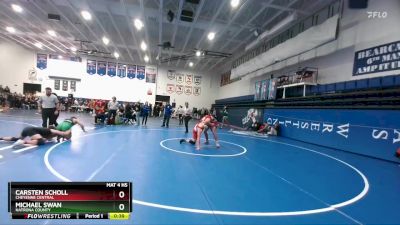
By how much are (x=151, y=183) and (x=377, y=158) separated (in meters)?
8.86

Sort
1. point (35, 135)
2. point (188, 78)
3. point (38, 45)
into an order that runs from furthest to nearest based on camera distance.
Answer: point (188, 78), point (38, 45), point (35, 135)

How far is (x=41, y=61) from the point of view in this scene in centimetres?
2842

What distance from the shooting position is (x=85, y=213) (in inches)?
83.7

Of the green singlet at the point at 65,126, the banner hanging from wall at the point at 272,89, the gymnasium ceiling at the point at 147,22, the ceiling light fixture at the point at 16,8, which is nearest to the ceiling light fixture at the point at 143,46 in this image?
the gymnasium ceiling at the point at 147,22

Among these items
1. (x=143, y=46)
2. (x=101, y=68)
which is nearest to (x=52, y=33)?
(x=143, y=46)

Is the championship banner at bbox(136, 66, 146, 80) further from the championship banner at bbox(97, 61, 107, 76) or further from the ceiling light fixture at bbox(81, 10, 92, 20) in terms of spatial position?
the ceiling light fixture at bbox(81, 10, 92, 20)

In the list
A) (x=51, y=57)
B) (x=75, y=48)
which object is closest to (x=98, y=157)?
(x=75, y=48)

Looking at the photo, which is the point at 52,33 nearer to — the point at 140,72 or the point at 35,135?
the point at 140,72

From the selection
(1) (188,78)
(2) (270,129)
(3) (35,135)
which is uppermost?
(1) (188,78)

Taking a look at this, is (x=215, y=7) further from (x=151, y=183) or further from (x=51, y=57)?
(x=51, y=57)

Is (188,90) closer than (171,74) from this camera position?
No

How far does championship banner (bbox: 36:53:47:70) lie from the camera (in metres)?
28.4
